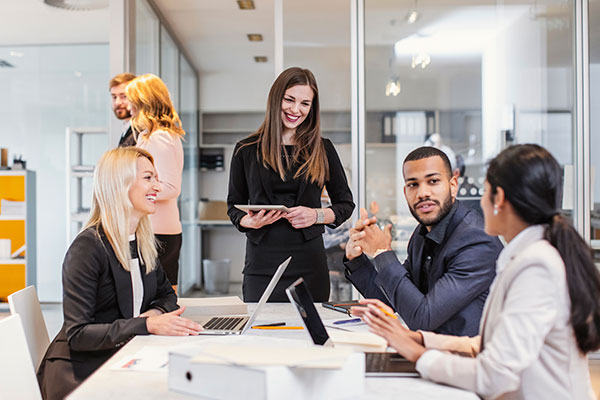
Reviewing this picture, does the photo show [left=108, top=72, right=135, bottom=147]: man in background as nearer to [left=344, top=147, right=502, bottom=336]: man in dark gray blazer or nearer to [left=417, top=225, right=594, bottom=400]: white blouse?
[left=344, top=147, right=502, bottom=336]: man in dark gray blazer

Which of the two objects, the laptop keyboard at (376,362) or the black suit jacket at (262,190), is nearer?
the laptop keyboard at (376,362)

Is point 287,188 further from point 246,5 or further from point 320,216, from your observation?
point 246,5

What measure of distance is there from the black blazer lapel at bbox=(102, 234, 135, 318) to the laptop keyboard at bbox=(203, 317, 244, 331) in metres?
0.25

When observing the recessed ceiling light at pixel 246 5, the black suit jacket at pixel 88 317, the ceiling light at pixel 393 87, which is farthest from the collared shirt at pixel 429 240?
the recessed ceiling light at pixel 246 5

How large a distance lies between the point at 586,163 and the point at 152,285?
3143 millimetres

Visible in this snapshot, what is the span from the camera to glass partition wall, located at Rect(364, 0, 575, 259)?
158 inches

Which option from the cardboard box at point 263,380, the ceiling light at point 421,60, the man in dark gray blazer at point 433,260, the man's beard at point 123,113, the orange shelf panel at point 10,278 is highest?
the ceiling light at point 421,60

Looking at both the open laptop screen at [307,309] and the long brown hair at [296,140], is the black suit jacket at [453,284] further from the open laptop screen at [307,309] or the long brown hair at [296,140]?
the long brown hair at [296,140]

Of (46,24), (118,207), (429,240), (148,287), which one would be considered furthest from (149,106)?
(46,24)

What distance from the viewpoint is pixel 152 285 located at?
6.39 ft

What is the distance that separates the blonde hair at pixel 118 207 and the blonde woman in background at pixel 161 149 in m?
0.89

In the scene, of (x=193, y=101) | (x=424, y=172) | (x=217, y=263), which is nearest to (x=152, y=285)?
(x=424, y=172)

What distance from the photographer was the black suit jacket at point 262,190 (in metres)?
2.56

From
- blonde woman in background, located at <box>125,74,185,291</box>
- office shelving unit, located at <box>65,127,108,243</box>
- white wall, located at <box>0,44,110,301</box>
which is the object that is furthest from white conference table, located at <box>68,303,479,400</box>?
white wall, located at <box>0,44,110,301</box>
